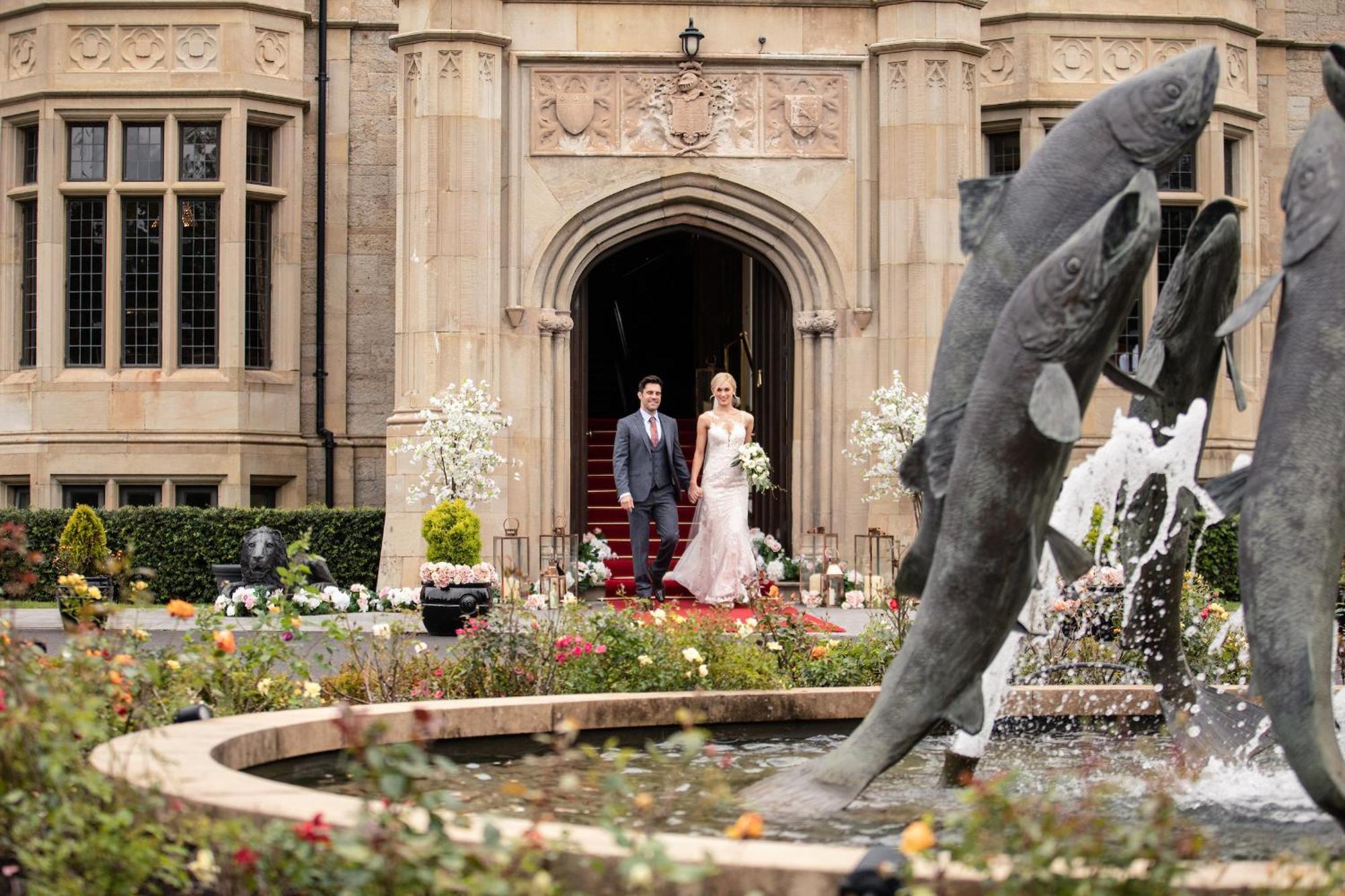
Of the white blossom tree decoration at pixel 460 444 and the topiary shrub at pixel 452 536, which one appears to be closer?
the topiary shrub at pixel 452 536

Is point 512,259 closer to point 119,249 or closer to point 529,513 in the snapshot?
point 529,513

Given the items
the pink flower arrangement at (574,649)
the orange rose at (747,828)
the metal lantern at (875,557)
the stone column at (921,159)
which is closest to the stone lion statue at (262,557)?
the metal lantern at (875,557)

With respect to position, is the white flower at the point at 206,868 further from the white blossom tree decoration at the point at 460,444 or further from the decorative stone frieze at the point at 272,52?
the decorative stone frieze at the point at 272,52

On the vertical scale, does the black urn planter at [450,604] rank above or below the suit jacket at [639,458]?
below

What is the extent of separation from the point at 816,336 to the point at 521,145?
3.73 m

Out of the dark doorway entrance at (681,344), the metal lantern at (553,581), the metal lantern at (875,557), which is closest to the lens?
the metal lantern at (553,581)

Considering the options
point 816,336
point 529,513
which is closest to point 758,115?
point 816,336

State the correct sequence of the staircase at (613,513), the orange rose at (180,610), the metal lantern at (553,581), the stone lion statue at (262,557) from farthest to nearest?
the staircase at (613,513) < the stone lion statue at (262,557) < the metal lantern at (553,581) < the orange rose at (180,610)

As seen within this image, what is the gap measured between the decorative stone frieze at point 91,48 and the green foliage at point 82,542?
233 inches

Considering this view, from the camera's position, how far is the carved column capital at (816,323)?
816 inches

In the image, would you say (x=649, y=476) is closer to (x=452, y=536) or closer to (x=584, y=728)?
(x=452, y=536)

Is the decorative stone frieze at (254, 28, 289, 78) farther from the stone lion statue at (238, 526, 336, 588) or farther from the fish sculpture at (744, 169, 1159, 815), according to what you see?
the fish sculpture at (744, 169, 1159, 815)

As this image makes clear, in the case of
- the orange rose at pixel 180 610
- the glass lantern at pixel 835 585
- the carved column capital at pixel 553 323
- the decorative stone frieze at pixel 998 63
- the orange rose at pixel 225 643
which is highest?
the decorative stone frieze at pixel 998 63

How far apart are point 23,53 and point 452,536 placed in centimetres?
895
